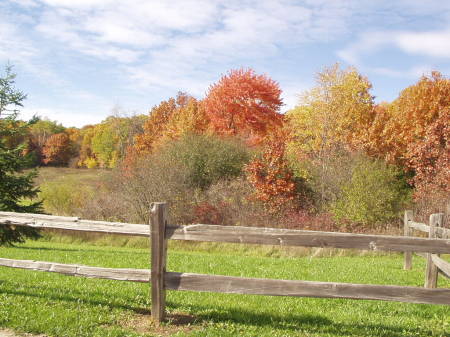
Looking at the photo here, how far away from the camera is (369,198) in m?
23.3

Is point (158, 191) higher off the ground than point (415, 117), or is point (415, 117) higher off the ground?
point (415, 117)

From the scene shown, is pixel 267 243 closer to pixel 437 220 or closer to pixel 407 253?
pixel 437 220

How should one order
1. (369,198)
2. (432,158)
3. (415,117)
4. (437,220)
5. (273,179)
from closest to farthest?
(437,220) → (369,198) → (273,179) → (432,158) → (415,117)

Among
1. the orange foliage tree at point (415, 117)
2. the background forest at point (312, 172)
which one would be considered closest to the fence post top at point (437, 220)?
the background forest at point (312, 172)

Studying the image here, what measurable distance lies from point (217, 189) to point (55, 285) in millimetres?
19757

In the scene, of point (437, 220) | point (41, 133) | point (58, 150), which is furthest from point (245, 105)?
point (41, 133)

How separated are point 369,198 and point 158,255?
20056 millimetres

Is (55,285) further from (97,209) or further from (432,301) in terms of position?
(97,209)

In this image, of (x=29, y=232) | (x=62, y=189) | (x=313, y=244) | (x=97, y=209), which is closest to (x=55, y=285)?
(x=313, y=244)

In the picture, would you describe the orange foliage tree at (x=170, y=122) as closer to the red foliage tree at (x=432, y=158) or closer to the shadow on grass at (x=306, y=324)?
the red foliage tree at (x=432, y=158)

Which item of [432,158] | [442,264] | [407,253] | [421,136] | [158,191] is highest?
[421,136]

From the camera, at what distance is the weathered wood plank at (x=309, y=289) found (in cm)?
518

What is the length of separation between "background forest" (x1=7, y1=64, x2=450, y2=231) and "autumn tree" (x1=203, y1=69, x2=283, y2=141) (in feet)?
10.9

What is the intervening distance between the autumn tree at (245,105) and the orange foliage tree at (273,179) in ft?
45.2
